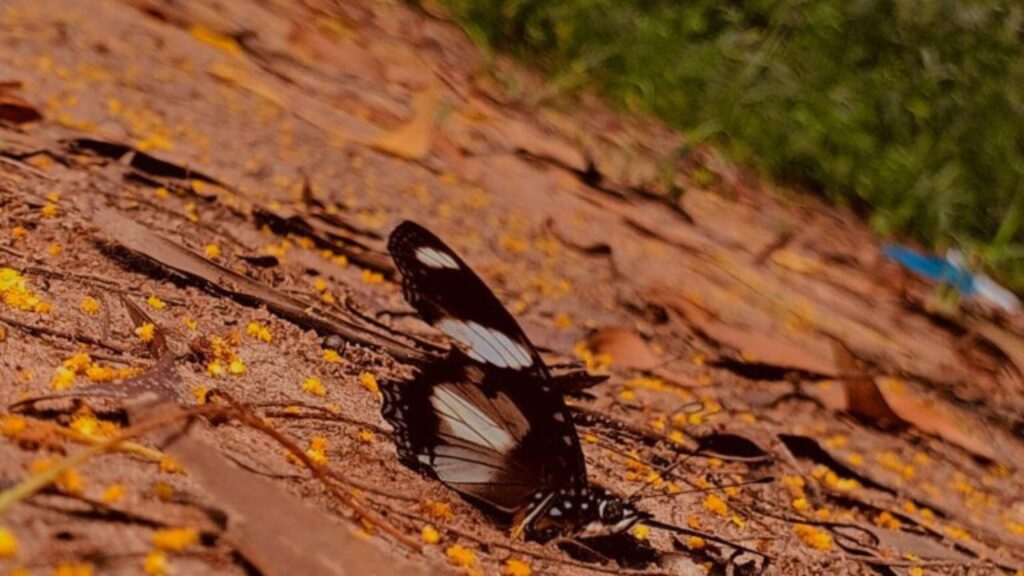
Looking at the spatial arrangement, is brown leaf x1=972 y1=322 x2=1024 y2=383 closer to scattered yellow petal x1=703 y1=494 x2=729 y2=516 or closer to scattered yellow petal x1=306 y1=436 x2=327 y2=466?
scattered yellow petal x1=703 y1=494 x2=729 y2=516

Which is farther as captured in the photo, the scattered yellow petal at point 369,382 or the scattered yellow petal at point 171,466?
the scattered yellow petal at point 369,382

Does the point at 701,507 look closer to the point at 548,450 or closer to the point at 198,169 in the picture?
the point at 548,450

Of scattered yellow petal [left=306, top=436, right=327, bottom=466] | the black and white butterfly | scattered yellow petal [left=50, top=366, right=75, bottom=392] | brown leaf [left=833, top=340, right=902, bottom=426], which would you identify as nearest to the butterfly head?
the black and white butterfly

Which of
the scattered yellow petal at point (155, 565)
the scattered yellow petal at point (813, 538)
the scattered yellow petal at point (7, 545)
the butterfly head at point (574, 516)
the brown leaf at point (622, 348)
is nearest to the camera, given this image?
the scattered yellow petal at point (7, 545)

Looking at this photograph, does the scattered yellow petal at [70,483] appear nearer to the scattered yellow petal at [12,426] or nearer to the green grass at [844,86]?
the scattered yellow petal at [12,426]

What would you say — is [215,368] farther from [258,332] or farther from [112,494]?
[112,494]

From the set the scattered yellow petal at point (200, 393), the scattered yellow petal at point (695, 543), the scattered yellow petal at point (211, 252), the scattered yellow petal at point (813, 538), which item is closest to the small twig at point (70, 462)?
the scattered yellow petal at point (200, 393)

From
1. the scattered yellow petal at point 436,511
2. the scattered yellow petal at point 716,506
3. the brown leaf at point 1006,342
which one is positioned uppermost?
the brown leaf at point 1006,342

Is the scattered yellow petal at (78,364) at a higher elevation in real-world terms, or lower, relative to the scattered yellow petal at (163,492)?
lower
